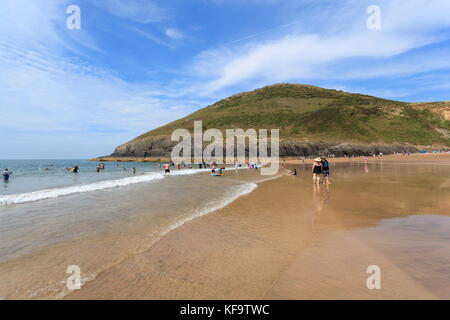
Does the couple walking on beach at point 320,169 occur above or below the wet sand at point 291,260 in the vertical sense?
above

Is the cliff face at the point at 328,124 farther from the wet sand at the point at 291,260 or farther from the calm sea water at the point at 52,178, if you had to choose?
the wet sand at the point at 291,260

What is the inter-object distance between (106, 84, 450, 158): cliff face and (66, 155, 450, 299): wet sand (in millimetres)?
75015

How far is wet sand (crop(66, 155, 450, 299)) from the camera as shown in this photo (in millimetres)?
3736

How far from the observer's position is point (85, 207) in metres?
11.2

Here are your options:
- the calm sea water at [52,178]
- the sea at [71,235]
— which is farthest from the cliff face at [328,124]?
the sea at [71,235]

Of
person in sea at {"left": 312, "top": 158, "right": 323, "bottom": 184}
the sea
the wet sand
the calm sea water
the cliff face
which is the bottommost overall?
the calm sea water

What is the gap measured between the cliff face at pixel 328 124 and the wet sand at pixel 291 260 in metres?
75.0

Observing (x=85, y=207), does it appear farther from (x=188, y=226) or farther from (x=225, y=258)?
(x=225, y=258)

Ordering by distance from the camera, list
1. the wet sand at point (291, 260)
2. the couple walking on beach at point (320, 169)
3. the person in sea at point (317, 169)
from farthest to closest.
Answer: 1. the person in sea at point (317, 169)
2. the couple walking on beach at point (320, 169)
3. the wet sand at point (291, 260)

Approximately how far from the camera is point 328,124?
97188mm

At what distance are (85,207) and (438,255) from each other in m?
12.5

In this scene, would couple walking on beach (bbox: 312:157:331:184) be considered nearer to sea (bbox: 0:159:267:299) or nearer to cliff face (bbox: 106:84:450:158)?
sea (bbox: 0:159:267:299)

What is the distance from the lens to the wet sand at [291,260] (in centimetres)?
374

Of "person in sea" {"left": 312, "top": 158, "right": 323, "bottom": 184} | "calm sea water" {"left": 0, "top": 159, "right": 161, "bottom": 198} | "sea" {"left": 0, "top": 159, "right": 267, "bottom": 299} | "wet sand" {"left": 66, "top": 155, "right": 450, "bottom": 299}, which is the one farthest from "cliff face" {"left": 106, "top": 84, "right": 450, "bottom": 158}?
"wet sand" {"left": 66, "top": 155, "right": 450, "bottom": 299}
